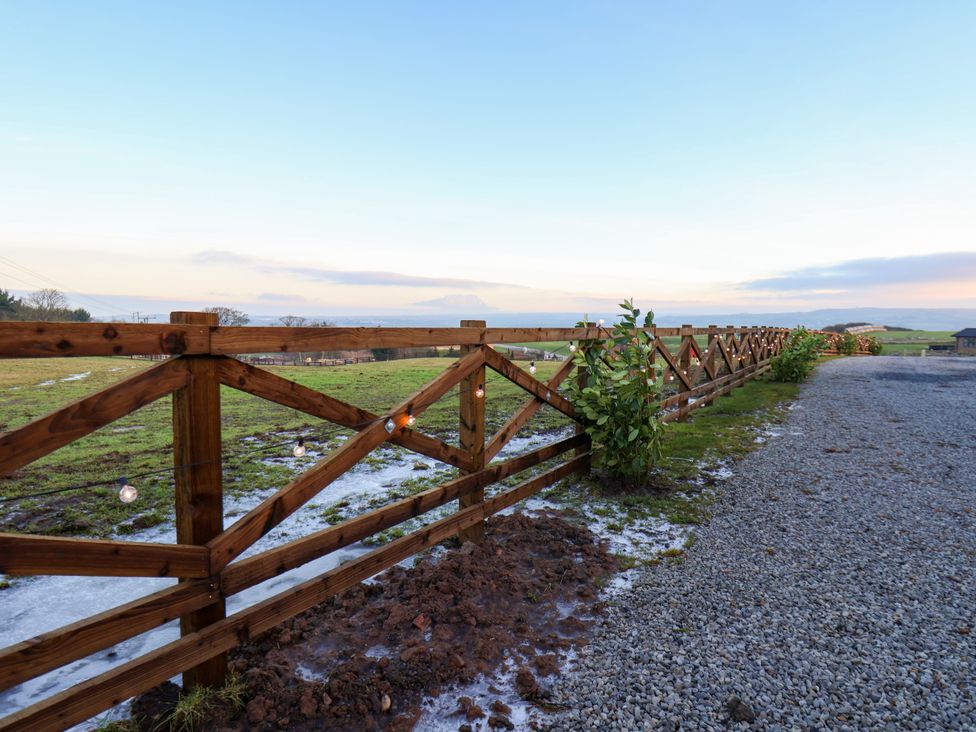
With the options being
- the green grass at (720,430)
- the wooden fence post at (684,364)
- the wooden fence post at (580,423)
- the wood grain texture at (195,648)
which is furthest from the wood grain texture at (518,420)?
the wooden fence post at (684,364)

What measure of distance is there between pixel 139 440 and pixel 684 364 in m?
10.7

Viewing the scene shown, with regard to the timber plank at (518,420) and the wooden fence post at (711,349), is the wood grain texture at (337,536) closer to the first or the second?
the timber plank at (518,420)

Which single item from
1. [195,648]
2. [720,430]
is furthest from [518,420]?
[720,430]

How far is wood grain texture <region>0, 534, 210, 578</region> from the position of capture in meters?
2.03

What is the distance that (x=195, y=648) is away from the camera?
2691mm

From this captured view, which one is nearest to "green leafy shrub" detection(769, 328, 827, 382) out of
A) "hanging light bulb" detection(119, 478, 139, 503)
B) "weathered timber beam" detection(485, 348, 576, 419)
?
"weathered timber beam" detection(485, 348, 576, 419)

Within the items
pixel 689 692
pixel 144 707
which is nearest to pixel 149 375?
pixel 144 707

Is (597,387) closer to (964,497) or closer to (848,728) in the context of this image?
(848,728)

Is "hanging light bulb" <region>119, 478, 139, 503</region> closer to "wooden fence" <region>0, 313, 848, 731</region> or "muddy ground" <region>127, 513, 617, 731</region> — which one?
A: "wooden fence" <region>0, 313, 848, 731</region>

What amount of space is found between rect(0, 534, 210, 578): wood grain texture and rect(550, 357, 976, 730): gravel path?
7.21 ft

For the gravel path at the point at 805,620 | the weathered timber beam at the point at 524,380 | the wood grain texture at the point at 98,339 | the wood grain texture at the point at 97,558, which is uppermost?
the wood grain texture at the point at 98,339

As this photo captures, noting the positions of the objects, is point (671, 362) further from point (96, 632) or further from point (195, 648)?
point (96, 632)

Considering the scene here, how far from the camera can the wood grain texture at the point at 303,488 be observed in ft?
9.25

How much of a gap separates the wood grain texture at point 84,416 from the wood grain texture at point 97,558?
33cm
